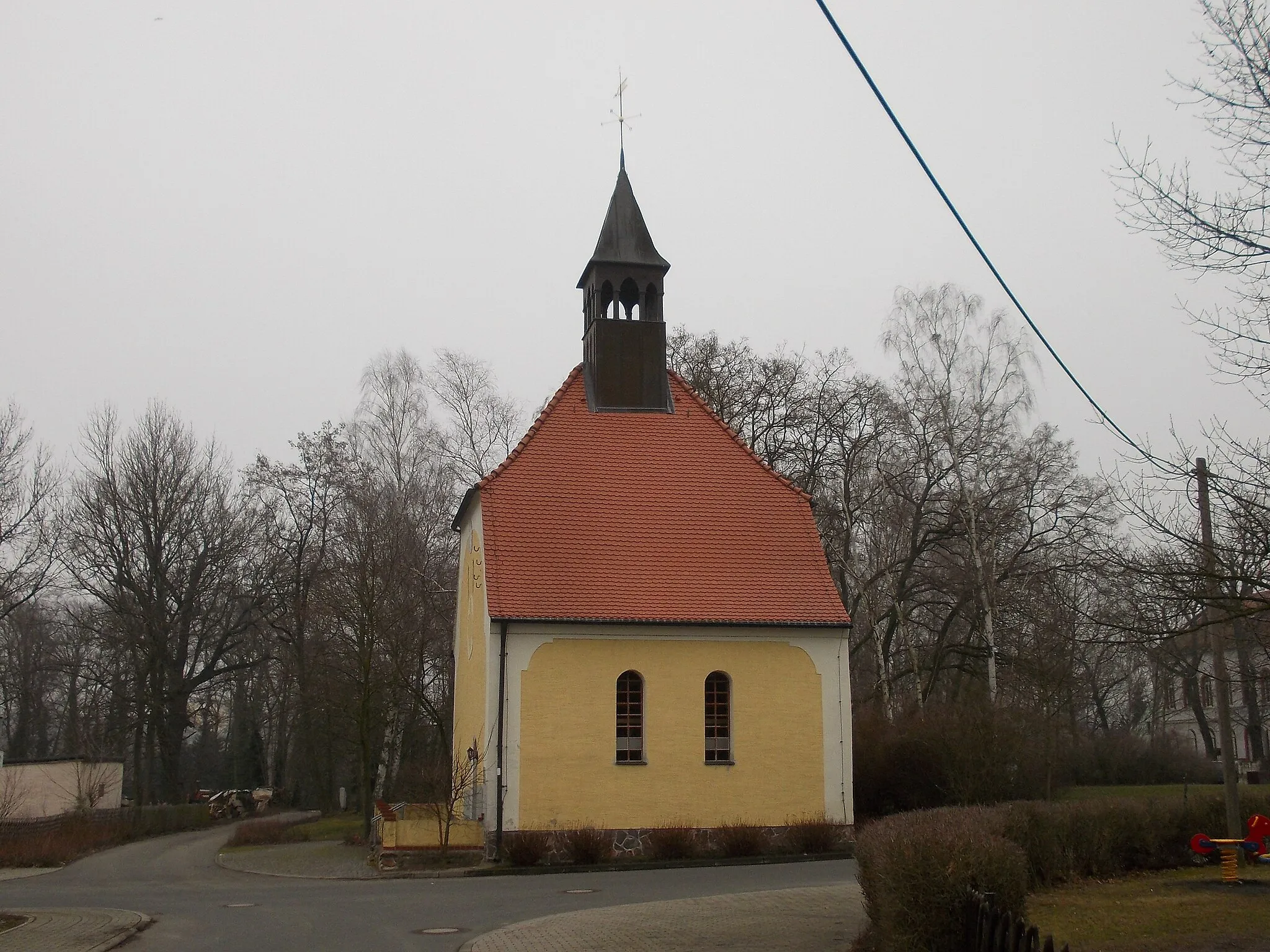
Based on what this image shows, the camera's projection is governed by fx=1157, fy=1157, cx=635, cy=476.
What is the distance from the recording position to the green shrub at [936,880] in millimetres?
9289

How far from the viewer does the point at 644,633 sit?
22.6 meters

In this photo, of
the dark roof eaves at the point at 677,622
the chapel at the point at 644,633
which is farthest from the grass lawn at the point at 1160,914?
the dark roof eaves at the point at 677,622

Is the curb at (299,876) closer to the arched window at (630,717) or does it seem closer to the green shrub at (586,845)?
the green shrub at (586,845)

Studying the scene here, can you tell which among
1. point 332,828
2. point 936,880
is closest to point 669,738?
point 936,880

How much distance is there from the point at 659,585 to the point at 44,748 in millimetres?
43781

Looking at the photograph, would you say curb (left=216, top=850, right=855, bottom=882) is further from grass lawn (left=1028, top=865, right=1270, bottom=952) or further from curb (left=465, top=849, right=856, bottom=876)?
grass lawn (left=1028, top=865, right=1270, bottom=952)

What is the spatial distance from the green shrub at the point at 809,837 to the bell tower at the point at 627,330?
934cm

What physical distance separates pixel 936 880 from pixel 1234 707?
34.5m

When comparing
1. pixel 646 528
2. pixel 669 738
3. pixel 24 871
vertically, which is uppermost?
pixel 646 528

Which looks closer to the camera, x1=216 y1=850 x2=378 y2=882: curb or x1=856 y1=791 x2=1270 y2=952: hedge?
x1=856 y1=791 x2=1270 y2=952: hedge

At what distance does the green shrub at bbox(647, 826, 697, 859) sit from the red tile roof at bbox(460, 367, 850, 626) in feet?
12.9

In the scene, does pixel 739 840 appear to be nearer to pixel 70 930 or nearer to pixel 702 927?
pixel 702 927

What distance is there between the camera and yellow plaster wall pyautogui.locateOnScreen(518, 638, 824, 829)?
852 inches

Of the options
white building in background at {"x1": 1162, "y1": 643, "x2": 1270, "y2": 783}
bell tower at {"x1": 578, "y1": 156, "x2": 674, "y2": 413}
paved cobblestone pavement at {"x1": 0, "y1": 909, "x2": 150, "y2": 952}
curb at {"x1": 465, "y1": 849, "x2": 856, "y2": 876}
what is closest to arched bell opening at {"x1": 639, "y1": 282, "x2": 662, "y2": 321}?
bell tower at {"x1": 578, "y1": 156, "x2": 674, "y2": 413}
